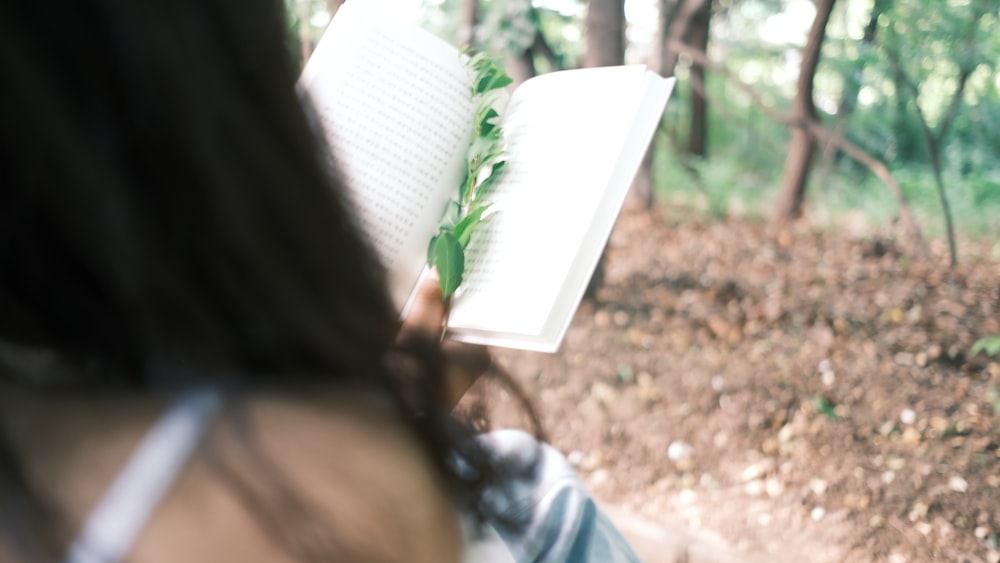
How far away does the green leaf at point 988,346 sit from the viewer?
1233mm

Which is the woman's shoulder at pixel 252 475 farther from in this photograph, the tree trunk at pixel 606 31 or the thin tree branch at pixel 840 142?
the tree trunk at pixel 606 31

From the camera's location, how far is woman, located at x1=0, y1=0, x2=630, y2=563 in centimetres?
39

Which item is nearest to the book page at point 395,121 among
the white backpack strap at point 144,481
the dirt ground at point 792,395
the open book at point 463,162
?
the open book at point 463,162

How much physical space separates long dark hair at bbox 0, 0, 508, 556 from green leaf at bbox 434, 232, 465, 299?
333 millimetres

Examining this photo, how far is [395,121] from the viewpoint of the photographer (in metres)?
0.84

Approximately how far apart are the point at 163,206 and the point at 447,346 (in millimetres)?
486

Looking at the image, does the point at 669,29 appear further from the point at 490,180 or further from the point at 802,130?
the point at 490,180

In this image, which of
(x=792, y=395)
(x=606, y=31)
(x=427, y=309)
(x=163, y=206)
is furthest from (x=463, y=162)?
(x=606, y=31)

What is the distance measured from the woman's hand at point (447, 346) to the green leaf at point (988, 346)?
901 mm

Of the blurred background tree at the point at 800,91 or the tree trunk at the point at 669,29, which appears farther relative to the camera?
the tree trunk at the point at 669,29

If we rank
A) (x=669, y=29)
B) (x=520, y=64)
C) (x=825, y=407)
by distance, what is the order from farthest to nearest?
(x=520, y=64) → (x=669, y=29) → (x=825, y=407)

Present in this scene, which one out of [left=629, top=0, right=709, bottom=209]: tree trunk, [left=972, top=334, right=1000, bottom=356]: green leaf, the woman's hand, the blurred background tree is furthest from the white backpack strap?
[left=629, top=0, right=709, bottom=209]: tree trunk

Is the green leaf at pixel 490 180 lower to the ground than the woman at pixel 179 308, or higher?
lower

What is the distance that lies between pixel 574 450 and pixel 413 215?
3.39 ft
